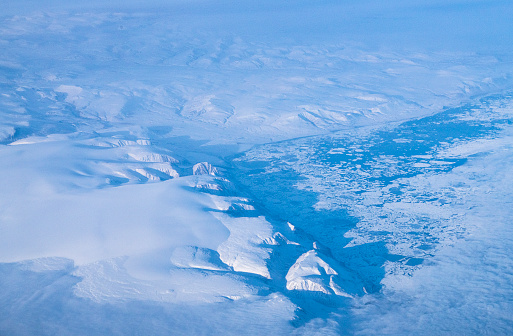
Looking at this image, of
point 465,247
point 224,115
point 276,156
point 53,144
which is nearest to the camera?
point 465,247

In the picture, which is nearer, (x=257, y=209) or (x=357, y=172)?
(x=257, y=209)

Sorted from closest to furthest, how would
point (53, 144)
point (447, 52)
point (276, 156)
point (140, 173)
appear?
point (140, 173)
point (53, 144)
point (276, 156)
point (447, 52)

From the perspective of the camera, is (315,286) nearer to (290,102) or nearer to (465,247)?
(465,247)

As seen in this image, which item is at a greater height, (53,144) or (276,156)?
(53,144)

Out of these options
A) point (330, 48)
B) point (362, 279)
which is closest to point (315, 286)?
point (362, 279)

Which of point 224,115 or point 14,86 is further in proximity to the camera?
point 14,86

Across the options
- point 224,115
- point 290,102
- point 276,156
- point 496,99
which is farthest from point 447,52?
point 276,156
